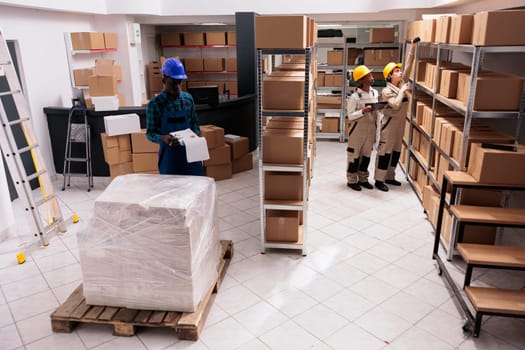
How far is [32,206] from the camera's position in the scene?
466 cm

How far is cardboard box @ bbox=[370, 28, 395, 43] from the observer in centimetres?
887

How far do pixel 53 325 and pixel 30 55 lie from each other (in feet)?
15.8

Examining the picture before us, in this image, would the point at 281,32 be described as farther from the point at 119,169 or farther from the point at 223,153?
the point at 119,169

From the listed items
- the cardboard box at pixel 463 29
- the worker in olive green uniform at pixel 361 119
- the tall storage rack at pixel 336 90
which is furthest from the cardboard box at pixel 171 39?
the cardboard box at pixel 463 29

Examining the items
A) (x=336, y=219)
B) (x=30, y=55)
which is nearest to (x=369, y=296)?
(x=336, y=219)

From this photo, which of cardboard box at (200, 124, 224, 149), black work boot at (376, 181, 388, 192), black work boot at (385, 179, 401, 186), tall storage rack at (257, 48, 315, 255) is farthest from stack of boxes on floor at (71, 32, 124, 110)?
black work boot at (385, 179, 401, 186)

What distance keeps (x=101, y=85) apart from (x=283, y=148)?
3560 mm

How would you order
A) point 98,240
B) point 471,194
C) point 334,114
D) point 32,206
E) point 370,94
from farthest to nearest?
point 334,114 < point 370,94 < point 32,206 < point 471,194 < point 98,240

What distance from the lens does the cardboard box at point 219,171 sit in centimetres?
684

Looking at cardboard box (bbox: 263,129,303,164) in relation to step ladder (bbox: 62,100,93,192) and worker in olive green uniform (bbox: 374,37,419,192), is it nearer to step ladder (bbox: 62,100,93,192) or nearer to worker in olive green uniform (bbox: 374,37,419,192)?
worker in olive green uniform (bbox: 374,37,419,192)

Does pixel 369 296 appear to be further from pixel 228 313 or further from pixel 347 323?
pixel 228 313

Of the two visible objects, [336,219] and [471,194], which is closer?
[471,194]

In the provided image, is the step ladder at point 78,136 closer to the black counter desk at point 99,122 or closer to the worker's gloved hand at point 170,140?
the black counter desk at point 99,122

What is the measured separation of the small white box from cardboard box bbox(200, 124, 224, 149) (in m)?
1.03
